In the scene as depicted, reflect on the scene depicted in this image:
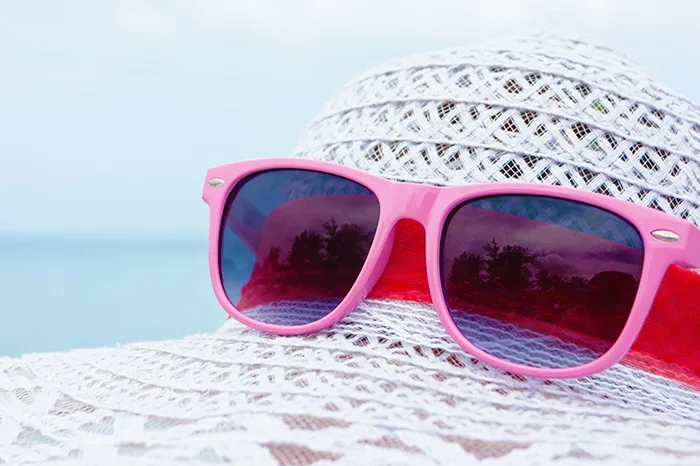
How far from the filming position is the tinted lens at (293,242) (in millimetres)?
564

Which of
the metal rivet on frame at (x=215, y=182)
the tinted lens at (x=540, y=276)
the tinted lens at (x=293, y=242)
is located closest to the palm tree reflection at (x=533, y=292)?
the tinted lens at (x=540, y=276)

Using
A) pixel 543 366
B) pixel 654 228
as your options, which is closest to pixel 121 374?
pixel 543 366

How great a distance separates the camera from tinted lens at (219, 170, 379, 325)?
56cm

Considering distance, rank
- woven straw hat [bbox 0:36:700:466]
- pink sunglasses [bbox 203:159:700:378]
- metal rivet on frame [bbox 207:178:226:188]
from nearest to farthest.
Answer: woven straw hat [bbox 0:36:700:466] < pink sunglasses [bbox 203:159:700:378] < metal rivet on frame [bbox 207:178:226:188]

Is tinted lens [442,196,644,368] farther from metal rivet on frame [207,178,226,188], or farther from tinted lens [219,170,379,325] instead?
metal rivet on frame [207,178,226,188]

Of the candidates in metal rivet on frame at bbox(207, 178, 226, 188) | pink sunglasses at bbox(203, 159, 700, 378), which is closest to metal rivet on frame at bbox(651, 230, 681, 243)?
pink sunglasses at bbox(203, 159, 700, 378)

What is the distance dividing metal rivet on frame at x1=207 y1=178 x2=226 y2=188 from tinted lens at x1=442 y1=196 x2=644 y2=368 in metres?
0.26

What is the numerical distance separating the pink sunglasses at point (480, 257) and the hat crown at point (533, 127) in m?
0.05

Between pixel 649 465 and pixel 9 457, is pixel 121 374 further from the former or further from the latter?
pixel 649 465

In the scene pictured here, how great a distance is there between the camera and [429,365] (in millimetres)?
469

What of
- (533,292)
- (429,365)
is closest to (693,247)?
(533,292)

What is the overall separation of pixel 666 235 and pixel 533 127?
0.15 m

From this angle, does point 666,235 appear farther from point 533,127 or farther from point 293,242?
point 293,242

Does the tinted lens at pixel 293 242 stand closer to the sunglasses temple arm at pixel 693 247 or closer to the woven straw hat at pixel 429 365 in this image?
the woven straw hat at pixel 429 365
